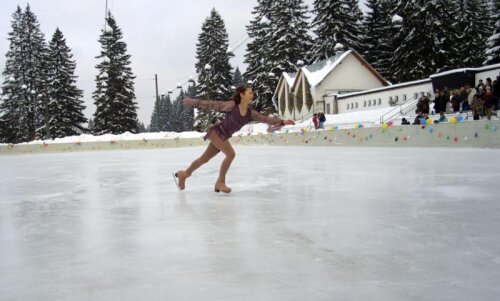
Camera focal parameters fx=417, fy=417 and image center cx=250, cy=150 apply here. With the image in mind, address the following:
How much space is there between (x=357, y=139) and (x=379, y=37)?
131ft

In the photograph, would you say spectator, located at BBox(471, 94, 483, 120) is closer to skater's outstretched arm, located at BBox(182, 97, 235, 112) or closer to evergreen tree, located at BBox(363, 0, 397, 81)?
skater's outstretched arm, located at BBox(182, 97, 235, 112)

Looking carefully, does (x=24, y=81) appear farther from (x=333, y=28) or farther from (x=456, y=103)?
(x=456, y=103)

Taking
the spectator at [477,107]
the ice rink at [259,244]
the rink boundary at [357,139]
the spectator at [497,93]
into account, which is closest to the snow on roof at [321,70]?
the rink boundary at [357,139]

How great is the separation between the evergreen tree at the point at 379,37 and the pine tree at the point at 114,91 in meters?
29.2

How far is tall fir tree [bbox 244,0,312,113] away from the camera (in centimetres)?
4978

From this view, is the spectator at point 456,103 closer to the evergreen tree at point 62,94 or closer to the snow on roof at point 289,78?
the snow on roof at point 289,78

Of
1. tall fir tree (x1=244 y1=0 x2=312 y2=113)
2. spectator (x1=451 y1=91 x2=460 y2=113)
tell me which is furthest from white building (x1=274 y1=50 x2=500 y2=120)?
spectator (x1=451 y1=91 x2=460 y2=113)

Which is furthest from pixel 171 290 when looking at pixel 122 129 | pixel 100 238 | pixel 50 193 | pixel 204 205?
pixel 122 129

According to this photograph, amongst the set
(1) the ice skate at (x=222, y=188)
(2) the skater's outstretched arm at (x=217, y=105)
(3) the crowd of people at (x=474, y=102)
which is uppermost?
(3) the crowd of people at (x=474, y=102)

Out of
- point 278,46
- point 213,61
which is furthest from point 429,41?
point 213,61

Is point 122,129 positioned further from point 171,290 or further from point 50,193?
point 171,290

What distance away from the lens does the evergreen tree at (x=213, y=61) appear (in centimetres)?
4938

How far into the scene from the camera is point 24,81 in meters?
50.3

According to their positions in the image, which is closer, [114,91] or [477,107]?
[477,107]
